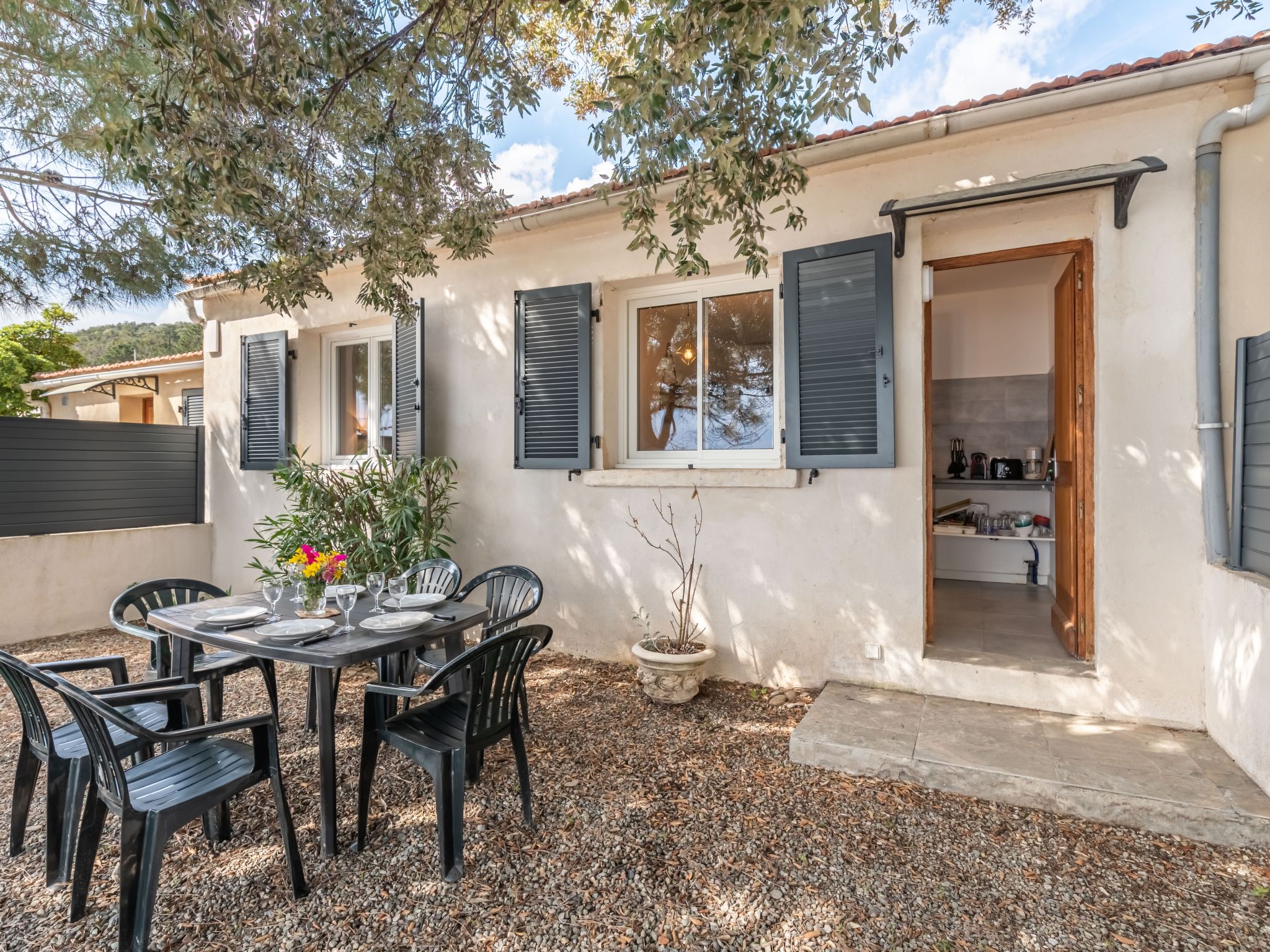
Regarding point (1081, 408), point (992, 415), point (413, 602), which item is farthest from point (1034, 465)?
point (413, 602)

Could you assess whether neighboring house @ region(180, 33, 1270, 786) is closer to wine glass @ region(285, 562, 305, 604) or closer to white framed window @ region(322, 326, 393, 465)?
white framed window @ region(322, 326, 393, 465)

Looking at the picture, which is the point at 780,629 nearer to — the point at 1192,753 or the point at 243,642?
the point at 1192,753

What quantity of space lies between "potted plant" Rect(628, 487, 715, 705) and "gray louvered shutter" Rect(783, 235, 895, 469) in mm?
938

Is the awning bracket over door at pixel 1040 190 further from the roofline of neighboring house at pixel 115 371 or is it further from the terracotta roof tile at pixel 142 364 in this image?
the roofline of neighboring house at pixel 115 371

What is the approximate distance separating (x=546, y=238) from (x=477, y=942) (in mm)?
4332

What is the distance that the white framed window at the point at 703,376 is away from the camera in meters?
4.28

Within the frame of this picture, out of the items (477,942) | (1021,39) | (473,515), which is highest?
(1021,39)

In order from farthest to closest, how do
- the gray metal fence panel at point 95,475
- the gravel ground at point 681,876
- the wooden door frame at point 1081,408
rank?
the gray metal fence panel at point 95,475, the wooden door frame at point 1081,408, the gravel ground at point 681,876

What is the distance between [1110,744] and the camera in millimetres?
2934

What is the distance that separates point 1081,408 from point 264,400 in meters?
6.71

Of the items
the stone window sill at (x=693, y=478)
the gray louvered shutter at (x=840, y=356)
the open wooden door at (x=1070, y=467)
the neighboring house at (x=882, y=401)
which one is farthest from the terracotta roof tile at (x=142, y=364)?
the open wooden door at (x=1070, y=467)

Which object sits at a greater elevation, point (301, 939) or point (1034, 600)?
point (1034, 600)

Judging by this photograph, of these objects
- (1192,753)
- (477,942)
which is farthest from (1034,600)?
(477,942)

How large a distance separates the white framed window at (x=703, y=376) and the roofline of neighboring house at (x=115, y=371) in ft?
22.9
